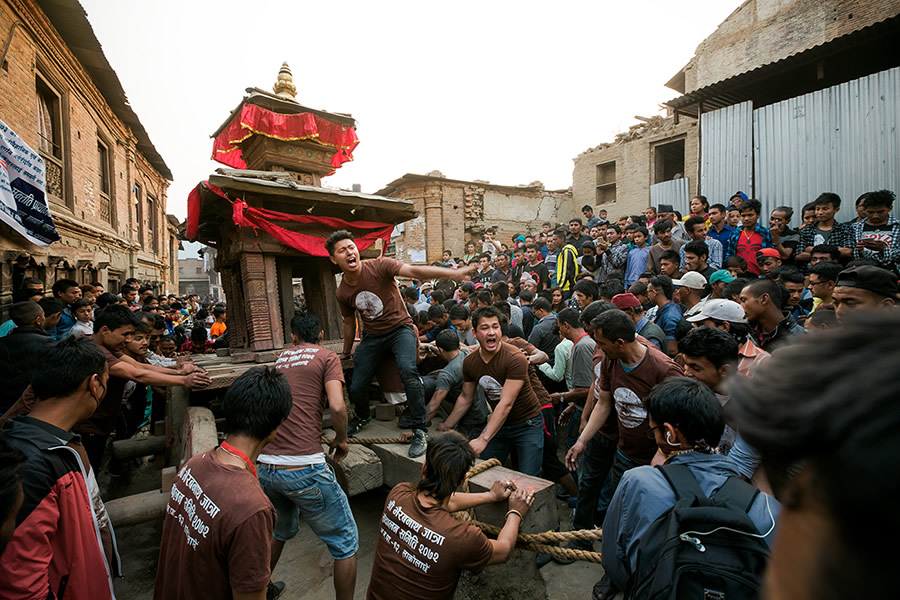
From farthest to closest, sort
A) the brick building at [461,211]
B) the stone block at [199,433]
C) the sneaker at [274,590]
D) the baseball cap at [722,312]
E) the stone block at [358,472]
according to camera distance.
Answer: the brick building at [461,211] < the stone block at [358,472] < the stone block at [199,433] < the sneaker at [274,590] < the baseball cap at [722,312]

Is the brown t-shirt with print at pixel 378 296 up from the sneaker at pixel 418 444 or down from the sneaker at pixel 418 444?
up

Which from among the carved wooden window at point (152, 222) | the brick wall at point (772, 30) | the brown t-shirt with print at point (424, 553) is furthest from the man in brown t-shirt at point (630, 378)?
the carved wooden window at point (152, 222)

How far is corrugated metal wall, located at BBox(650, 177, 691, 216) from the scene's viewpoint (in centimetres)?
1084

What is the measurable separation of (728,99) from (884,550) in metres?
12.4

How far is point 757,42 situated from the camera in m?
13.6

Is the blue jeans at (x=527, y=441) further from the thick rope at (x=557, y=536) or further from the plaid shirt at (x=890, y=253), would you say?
the plaid shirt at (x=890, y=253)

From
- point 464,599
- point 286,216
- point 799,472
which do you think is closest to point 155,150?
point 286,216

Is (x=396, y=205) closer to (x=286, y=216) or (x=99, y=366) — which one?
(x=286, y=216)

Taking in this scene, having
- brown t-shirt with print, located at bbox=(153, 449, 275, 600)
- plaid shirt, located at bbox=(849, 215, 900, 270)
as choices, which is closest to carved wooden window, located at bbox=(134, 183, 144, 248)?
brown t-shirt with print, located at bbox=(153, 449, 275, 600)

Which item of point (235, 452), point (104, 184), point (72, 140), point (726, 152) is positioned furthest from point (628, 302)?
point (104, 184)

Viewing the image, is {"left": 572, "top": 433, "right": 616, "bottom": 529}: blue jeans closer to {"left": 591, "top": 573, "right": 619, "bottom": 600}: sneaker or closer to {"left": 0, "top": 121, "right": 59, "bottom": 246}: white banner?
{"left": 591, "top": 573, "right": 619, "bottom": 600}: sneaker

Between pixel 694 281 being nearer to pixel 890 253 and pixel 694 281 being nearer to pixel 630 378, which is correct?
pixel 890 253

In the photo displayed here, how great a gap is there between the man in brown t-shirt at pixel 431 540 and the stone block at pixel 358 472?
5.91 ft

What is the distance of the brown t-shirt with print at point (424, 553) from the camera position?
7.68ft
